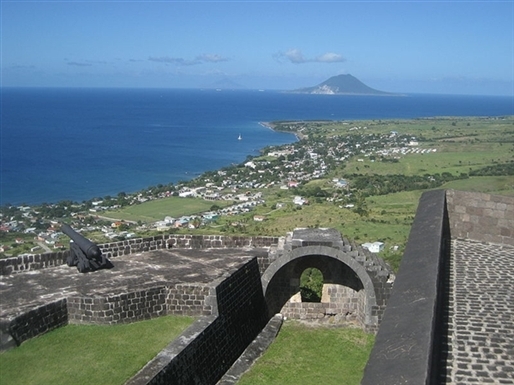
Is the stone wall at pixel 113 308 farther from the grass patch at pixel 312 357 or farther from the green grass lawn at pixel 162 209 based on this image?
the green grass lawn at pixel 162 209

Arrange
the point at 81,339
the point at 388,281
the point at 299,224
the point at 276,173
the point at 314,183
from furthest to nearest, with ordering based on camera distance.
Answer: the point at 276,173, the point at 314,183, the point at 299,224, the point at 388,281, the point at 81,339

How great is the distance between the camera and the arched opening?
19.2 metres

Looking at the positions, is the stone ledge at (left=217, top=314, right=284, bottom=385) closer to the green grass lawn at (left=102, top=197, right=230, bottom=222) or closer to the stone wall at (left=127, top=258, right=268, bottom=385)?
the stone wall at (left=127, top=258, right=268, bottom=385)

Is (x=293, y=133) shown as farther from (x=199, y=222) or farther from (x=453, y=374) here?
(x=453, y=374)

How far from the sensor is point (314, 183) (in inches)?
2795

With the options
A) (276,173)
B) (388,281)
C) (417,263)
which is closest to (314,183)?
(276,173)

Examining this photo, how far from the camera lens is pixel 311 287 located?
19.9 metres

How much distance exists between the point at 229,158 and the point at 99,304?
84.9 m

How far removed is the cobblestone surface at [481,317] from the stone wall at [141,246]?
5.63 meters

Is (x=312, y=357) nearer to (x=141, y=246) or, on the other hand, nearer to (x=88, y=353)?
(x=88, y=353)

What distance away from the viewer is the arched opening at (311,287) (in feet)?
62.8

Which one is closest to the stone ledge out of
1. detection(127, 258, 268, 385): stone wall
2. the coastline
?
detection(127, 258, 268, 385): stone wall

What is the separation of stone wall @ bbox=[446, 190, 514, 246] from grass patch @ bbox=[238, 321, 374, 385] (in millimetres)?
3433

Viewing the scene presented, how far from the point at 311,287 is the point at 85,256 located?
8257mm
